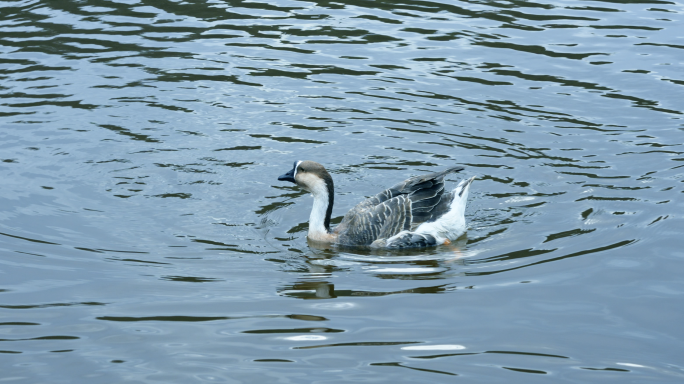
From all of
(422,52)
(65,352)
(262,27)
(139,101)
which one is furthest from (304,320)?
(262,27)

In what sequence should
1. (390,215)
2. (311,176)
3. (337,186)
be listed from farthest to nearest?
(337,186) < (311,176) < (390,215)

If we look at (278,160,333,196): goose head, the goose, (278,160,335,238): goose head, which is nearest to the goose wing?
the goose

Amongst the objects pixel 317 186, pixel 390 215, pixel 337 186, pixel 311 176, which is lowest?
pixel 337 186

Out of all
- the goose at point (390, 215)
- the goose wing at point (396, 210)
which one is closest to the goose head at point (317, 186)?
the goose at point (390, 215)

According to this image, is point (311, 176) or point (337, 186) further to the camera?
point (337, 186)

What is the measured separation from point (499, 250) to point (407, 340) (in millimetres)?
2846

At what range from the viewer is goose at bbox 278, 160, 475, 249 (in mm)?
10844

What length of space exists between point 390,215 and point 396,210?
5.7 inches

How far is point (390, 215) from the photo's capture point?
10.9 m

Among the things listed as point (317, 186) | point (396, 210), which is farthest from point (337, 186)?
point (396, 210)

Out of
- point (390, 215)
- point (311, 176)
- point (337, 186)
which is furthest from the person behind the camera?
point (337, 186)

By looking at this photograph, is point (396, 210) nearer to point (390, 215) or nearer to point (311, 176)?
point (390, 215)

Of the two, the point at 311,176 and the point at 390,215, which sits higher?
the point at 311,176

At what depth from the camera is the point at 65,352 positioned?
755cm
